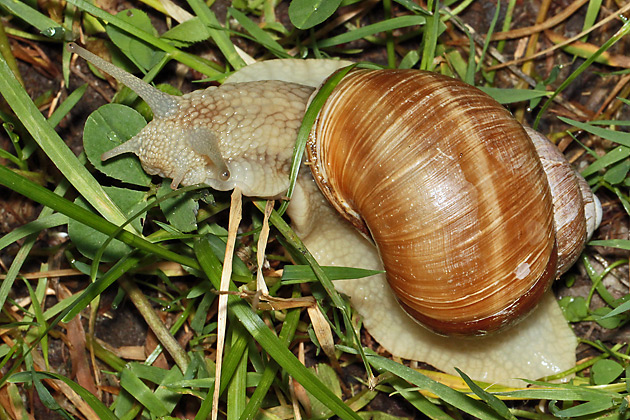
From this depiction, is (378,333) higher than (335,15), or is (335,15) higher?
(335,15)

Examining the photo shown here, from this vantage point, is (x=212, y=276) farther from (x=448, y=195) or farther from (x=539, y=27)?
(x=539, y=27)

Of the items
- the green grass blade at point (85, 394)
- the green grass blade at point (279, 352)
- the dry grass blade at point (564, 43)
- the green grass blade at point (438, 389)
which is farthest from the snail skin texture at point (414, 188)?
the green grass blade at point (85, 394)

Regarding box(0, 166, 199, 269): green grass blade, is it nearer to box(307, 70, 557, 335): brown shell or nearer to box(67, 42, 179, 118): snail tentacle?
box(67, 42, 179, 118): snail tentacle

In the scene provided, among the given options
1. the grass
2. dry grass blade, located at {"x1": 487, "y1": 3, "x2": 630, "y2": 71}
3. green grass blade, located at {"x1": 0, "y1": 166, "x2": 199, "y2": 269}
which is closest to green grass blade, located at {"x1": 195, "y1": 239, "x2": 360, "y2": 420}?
the grass

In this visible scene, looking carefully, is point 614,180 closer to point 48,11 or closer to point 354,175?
point 354,175

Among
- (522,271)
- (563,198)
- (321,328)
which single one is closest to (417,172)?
(522,271)

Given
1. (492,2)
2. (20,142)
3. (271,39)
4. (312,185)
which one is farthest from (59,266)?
(492,2)

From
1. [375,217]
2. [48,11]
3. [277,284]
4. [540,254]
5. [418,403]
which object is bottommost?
[418,403]

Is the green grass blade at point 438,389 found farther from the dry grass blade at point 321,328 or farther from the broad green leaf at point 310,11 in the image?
the broad green leaf at point 310,11
